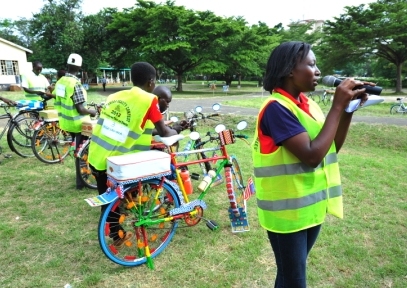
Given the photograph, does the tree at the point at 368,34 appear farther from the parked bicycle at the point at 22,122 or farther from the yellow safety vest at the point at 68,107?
the yellow safety vest at the point at 68,107

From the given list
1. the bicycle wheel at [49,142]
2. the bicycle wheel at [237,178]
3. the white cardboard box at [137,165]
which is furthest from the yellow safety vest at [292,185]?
the bicycle wheel at [49,142]

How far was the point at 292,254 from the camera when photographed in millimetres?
1632

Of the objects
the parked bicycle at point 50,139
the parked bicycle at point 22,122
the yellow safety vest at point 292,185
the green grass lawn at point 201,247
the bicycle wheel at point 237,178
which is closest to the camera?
the yellow safety vest at point 292,185

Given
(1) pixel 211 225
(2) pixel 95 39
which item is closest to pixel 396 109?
(1) pixel 211 225

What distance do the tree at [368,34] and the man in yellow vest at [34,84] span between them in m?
25.5

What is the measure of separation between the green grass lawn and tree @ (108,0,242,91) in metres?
24.3

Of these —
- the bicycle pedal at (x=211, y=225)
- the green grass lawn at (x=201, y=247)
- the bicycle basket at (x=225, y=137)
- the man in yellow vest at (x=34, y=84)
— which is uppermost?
the man in yellow vest at (x=34, y=84)

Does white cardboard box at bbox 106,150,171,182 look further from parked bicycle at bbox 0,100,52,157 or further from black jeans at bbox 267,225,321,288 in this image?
parked bicycle at bbox 0,100,52,157

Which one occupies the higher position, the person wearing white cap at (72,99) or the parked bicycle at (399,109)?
the person wearing white cap at (72,99)

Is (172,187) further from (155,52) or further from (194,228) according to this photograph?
(155,52)

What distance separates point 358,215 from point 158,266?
258cm

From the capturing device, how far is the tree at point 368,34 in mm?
25734

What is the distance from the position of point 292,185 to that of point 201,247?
76.4 inches

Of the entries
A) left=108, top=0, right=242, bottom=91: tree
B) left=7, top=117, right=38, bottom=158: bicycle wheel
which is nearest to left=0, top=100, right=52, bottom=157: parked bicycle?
left=7, top=117, right=38, bottom=158: bicycle wheel
